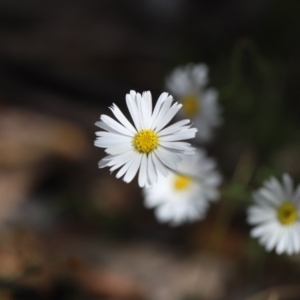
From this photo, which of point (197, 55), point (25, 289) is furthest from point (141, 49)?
point (25, 289)

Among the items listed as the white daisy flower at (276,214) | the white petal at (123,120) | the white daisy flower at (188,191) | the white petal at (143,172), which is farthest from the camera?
the white daisy flower at (188,191)

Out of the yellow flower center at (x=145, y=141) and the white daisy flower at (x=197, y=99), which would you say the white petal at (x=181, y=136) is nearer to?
the yellow flower center at (x=145, y=141)

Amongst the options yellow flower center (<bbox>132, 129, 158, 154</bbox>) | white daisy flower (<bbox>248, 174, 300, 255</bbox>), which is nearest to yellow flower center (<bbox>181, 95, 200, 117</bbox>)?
white daisy flower (<bbox>248, 174, 300, 255</bbox>)

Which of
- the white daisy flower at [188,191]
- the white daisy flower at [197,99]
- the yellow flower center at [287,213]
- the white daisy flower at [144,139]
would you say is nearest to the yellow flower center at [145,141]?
the white daisy flower at [144,139]

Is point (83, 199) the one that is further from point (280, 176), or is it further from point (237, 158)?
point (280, 176)

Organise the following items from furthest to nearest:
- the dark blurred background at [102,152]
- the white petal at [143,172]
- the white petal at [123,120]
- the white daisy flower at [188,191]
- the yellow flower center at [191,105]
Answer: the dark blurred background at [102,152] < the yellow flower center at [191,105] < the white daisy flower at [188,191] < the white petal at [123,120] < the white petal at [143,172]

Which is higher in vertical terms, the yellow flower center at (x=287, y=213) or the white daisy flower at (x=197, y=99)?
the white daisy flower at (x=197, y=99)
